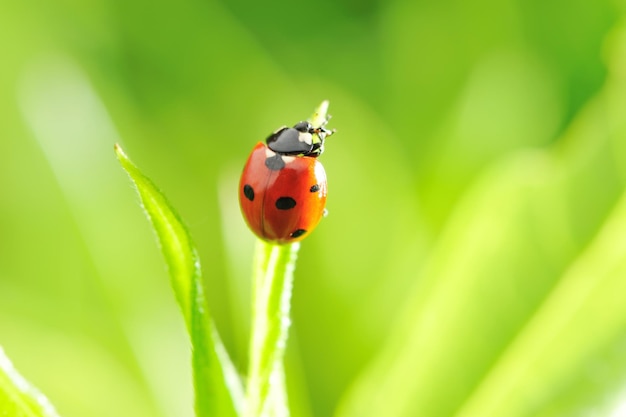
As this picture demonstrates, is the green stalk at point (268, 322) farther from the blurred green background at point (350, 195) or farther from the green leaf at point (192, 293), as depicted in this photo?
the blurred green background at point (350, 195)

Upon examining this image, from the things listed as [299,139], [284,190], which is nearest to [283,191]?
[284,190]

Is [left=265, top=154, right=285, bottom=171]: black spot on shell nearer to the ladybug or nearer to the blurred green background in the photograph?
the ladybug

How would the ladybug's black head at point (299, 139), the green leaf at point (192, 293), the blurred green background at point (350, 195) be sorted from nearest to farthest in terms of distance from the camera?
the green leaf at point (192, 293) < the blurred green background at point (350, 195) < the ladybug's black head at point (299, 139)

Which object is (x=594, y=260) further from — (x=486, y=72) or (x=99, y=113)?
(x=99, y=113)

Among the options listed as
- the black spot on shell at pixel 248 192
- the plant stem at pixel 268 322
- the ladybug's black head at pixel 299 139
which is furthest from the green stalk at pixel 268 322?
the ladybug's black head at pixel 299 139

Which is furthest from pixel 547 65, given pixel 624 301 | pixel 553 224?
pixel 624 301

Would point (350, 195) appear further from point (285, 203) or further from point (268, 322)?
point (268, 322)
